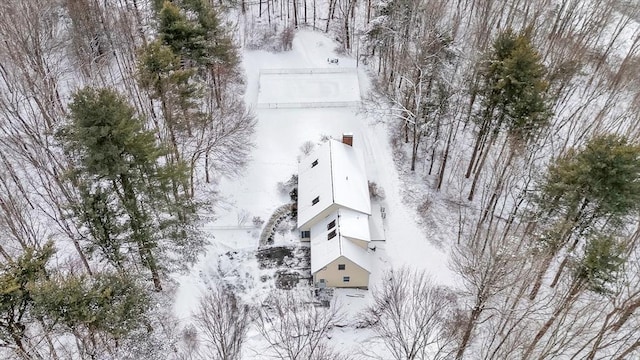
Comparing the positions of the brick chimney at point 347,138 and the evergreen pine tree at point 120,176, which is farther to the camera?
the brick chimney at point 347,138

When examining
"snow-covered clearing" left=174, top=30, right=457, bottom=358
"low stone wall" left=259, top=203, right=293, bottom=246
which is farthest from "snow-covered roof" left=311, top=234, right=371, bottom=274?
"low stone wall" left=259, top=203, right=293, bottom=246

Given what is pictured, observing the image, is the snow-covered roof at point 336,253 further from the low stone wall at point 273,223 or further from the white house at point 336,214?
the low stone wall at point 273,223

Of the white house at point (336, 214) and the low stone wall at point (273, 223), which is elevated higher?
the white house at point (336, 214)

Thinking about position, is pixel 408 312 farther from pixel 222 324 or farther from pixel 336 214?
pixel 222 324

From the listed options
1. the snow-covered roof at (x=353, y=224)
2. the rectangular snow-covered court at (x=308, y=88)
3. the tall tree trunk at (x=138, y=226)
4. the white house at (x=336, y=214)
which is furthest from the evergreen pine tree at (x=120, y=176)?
the rectangular snow-covered court at (x=308, y=88)

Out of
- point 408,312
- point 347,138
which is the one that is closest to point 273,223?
point 347,138

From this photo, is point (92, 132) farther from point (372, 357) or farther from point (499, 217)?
point (499, 217)

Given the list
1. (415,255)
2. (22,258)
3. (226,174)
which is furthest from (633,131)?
(22,258)
